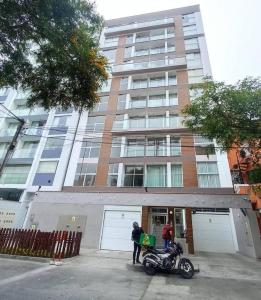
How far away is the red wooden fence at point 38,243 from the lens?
32.5 feet

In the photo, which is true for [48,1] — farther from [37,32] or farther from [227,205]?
[227,205]

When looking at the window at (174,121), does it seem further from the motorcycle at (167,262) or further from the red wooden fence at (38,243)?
the motorcycle at (167,262)

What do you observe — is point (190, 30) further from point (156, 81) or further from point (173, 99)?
point (173, 99)

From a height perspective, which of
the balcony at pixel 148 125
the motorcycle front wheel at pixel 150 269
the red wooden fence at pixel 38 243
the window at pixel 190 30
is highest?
the window at pixel 190 30

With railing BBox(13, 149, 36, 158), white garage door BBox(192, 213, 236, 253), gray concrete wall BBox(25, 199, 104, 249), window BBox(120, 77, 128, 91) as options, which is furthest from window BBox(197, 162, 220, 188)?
railing BBox(13, 149, 36, 158)

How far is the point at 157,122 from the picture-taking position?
21.2 meters

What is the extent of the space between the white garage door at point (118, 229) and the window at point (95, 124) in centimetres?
869

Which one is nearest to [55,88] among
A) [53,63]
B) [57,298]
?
[53,63]

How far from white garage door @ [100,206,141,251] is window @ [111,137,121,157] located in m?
5.48

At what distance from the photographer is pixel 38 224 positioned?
1748 centimetres

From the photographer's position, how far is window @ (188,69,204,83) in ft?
77.2

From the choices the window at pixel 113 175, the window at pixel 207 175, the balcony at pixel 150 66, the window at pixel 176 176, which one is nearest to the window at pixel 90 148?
the window at pixel 113 175

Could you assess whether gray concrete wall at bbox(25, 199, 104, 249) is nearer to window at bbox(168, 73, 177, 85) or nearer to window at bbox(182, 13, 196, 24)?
window at bbox(168, 73, 177, 85)

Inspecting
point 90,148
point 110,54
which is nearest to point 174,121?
point 90,148
